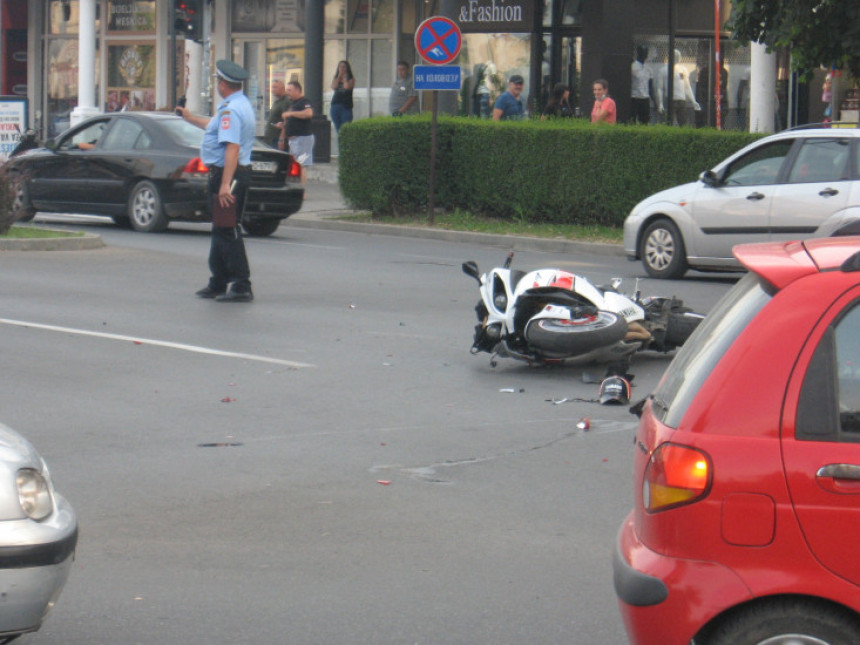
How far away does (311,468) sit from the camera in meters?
6.76

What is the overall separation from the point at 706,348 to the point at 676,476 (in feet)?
1.34

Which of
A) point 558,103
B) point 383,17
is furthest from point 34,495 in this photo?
point 383,17

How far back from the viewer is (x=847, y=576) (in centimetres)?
344

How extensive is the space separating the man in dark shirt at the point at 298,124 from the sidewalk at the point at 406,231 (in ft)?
2.68

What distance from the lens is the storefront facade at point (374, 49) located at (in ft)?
90.3

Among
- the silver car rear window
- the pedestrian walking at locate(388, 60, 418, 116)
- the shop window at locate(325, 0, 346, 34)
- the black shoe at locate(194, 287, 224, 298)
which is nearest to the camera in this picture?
the silver car rear window

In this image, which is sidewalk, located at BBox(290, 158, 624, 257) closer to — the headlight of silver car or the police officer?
the police officer

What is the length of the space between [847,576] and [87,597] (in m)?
2.70

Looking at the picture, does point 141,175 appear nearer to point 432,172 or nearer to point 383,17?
point 432,172

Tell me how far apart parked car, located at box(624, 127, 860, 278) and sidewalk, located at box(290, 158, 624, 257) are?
2.42 m

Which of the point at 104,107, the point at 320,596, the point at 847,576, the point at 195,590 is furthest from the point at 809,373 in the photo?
the point at 104,107

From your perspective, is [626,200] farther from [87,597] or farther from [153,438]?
[87,597]

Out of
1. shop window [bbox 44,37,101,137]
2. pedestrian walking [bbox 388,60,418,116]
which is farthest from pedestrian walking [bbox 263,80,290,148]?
shop window [bbox 44,37,101,137]

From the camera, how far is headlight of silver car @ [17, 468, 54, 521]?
3.96 meters
